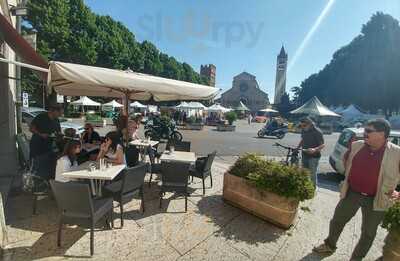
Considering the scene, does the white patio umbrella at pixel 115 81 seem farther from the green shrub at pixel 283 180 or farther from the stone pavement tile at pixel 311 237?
the stone pavement tile at pixel 311 237

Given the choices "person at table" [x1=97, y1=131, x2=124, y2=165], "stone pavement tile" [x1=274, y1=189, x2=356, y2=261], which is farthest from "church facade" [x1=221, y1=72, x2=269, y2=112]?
"person at table" [x1=97, y1=131, x2=124, y2=165]

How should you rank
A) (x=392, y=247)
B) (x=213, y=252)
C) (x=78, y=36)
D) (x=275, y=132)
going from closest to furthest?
(x=392, y=247) → (x=213, y=252) → (x=275, y=132) → (x=78, y=36)

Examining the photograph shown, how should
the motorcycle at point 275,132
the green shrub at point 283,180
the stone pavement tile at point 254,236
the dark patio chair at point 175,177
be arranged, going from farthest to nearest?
the motorcycle at point 275,132 → the dark patio chair at point 175,177 → the green shrub at point 283,180 → the stone pavement tile at point 254,236

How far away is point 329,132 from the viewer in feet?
88.7

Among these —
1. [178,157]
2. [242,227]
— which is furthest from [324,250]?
[178,157]

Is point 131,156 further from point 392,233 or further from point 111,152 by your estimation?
point 392,233

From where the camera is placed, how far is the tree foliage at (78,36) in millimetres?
21641

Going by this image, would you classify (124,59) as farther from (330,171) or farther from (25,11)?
(330,171)

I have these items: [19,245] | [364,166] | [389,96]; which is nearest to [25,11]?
[19,245]

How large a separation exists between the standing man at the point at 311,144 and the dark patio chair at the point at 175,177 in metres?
2.65

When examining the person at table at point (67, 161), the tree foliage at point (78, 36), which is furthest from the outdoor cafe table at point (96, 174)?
the tree foliage at point (78, 36)

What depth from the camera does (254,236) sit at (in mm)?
3627

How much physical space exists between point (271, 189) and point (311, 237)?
0.90m

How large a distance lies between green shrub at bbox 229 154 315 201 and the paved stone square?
1.95 ft
